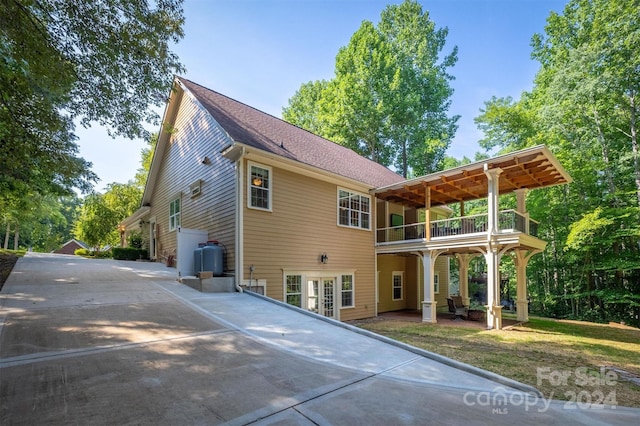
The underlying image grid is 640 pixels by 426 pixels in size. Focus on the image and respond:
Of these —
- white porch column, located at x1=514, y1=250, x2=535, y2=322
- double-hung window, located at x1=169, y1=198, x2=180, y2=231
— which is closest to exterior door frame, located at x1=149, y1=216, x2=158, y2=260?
double-hung window, located at x1=169, y1=198, x2=180, y2=231

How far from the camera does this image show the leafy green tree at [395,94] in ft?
85.4

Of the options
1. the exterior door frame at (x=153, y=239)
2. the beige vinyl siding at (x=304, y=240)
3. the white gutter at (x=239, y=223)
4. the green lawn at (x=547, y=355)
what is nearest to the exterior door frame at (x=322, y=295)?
the beige vinyl siding at (x=304, y=240)

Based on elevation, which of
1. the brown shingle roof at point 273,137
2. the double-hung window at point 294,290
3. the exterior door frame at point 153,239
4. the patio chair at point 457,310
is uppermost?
the brown shingle roof at point 273,137

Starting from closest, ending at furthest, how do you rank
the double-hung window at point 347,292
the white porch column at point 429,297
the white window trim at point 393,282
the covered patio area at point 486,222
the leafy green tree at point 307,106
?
the covered patio area at point 486,222
the white porch column at point 429,297
the double-hung window at point 347,292
the white window trim at point 393,282
the leafy green tree at point 307,106

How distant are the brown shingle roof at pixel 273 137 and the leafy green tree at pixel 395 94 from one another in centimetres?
1165

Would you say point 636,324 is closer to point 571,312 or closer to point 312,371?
point 571,312

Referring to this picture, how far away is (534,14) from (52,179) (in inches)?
1033

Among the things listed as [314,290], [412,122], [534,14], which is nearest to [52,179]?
[314,290]

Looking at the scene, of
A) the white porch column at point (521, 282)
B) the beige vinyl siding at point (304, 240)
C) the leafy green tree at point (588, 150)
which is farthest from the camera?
the leafy green tree at point (588, 150)

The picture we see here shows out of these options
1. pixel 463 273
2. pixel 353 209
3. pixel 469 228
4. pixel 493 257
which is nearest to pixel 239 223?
pixel 353 209

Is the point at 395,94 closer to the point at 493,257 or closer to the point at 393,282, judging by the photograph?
the point at 393,282

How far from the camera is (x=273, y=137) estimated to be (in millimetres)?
11797

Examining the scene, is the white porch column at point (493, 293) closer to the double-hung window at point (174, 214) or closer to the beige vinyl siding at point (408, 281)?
the beige vinyl siding at point (408, 281)

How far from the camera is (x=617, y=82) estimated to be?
50.7 ft
